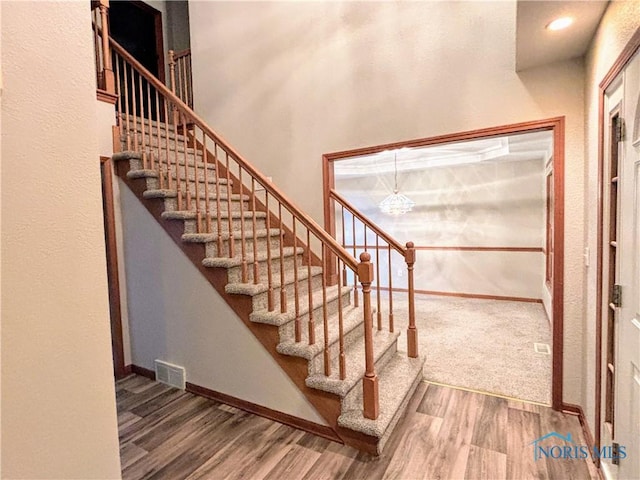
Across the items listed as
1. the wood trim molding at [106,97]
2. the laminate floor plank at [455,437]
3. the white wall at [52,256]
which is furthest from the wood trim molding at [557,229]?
the wood trim molding at [106,97]

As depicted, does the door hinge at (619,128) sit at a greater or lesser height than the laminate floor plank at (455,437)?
greater

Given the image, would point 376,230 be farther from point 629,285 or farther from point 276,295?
point 629,285

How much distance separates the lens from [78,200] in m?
0.96

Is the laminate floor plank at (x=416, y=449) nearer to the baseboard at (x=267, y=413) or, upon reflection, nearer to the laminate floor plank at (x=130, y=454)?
the baseboard at (x=267, y=413)

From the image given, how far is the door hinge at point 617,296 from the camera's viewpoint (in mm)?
1530

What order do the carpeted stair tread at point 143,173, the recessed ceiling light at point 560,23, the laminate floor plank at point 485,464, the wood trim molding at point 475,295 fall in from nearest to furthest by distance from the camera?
1. the recessed ceiling light at point 560,23
2. the laminate floor plank at point 485,464
3. the carpeted stair tread at point 143,173
4. the wood trim molding at point 475,295

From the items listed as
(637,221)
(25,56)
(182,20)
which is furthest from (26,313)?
(182,20)

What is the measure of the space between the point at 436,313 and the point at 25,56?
5.00 metres

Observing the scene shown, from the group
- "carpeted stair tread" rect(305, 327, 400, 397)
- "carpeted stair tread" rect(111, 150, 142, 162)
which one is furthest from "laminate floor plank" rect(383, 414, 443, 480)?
"carpeted stair tread" rect(111, 150, 142, 162)

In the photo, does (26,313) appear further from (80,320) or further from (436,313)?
(436,313)

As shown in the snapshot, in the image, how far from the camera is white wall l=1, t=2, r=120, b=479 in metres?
0.83

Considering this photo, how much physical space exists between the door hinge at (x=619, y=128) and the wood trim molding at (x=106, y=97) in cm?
381

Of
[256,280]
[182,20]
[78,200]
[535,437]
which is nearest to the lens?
[78,200]

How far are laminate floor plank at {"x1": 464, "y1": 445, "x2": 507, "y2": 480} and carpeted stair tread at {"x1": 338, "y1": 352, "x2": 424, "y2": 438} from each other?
476mm
